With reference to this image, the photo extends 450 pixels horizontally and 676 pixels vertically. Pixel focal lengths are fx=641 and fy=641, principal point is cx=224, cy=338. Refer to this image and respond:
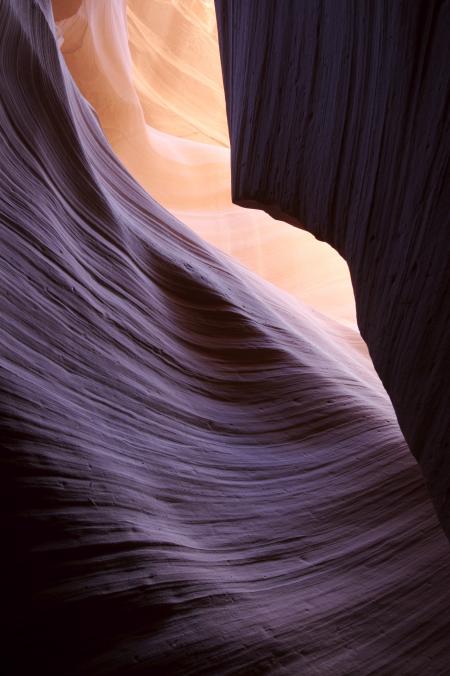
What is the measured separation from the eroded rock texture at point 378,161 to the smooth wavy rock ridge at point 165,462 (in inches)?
20.4

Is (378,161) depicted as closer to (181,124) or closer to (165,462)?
(165,462)

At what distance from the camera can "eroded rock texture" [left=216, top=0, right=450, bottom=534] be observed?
137 cm

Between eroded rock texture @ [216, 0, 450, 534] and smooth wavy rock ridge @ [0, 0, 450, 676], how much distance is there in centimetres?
52

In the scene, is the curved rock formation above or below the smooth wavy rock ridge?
above

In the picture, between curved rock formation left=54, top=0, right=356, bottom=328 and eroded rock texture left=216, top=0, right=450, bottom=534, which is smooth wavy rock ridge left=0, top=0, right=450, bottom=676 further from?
curved rock formation left=54, top=0, right=356, bottom=328

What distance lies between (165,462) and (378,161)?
98 cm

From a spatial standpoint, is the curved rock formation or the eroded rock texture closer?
the eroded rock texture

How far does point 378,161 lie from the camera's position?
63.4 inches

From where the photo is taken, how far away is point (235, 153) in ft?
8.30

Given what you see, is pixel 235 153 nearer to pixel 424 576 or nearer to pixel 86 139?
pixel 86 139

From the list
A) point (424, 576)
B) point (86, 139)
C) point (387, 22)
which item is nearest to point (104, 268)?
point (86, 139)

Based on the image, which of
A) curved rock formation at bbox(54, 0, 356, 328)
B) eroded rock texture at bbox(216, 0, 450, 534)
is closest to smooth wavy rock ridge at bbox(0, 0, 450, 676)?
eroded rock texture at bbox(216, 0, 450, 534)

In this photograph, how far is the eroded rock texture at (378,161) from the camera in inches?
53.9

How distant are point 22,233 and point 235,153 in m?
1.00
